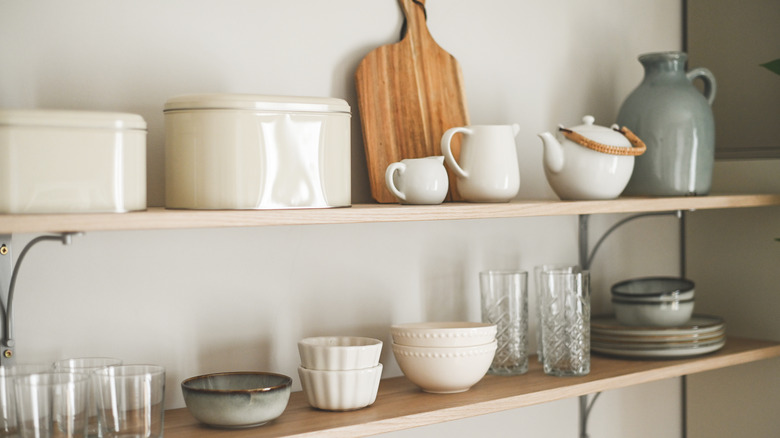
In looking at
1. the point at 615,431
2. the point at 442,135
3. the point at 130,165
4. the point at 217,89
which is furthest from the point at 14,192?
the point at 615,431

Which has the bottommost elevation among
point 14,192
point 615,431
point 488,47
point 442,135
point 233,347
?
point 615,431

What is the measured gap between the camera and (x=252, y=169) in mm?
1231

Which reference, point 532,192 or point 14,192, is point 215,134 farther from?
point 532,192

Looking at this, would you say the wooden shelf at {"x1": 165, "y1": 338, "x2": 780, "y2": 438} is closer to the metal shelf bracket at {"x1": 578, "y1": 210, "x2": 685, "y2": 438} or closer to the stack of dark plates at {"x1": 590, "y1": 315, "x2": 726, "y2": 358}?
the stack of dark plates at {"x1": 590, "y1": 315, "x2": 726, "y2": 358}

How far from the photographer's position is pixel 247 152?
1229 mm

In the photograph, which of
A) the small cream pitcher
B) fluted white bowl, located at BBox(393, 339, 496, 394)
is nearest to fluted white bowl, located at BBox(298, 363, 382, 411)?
fluted white bowl, located at BBox(393, 339, 496, 394)

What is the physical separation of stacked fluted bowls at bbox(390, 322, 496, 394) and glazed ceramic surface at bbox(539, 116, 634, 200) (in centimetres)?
34

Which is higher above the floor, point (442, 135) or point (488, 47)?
point (488, 47)

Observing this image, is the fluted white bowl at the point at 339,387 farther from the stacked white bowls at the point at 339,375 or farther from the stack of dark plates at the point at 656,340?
the stack of dark plates at the point at 656,340

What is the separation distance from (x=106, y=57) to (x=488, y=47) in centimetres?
80

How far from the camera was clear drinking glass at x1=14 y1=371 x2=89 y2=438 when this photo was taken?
1.11 meters

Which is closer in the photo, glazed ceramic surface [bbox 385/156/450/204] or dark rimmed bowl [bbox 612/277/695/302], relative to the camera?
glazed ceramic surface [bbox 385/156/450/204]

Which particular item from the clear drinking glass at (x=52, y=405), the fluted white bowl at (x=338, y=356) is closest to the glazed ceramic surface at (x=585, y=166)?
the fluted white bowl at (x=338, y=356)

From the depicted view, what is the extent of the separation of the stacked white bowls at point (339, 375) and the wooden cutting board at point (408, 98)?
316mm
